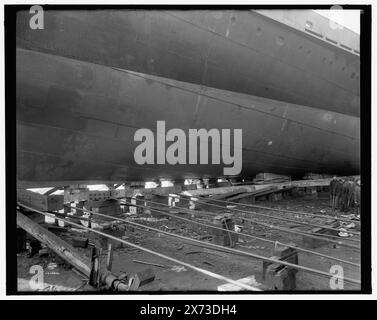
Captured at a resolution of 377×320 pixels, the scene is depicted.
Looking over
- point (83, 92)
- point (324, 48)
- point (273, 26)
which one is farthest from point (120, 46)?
point (324, 48)

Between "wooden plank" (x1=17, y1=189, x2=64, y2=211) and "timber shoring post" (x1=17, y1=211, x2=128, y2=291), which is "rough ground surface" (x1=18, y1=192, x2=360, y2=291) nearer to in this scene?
"timber shoring post" (x1=17, y1=211, x2=128, y2=291)

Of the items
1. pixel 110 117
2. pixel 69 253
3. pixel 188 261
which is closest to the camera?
pixel 69 253

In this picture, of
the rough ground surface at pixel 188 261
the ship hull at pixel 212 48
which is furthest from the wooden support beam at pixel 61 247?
the ship hull at pixel 212 48

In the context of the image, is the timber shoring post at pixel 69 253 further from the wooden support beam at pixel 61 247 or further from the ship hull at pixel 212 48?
the ship hull at pixel 212 48

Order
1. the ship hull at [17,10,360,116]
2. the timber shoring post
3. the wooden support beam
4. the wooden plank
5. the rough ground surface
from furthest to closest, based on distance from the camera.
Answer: the ship hull at [17,10,360,116] < the wooden plank < the rough ground surface < the wooden support beam < the timber shoring post

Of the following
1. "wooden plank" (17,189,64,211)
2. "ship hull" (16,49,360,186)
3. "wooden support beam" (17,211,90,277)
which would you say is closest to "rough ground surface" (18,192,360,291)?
"wooden support beam" (17,211,90,277)

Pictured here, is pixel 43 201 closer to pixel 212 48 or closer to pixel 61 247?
pixel 61 247

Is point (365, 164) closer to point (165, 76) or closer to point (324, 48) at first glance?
point (165, 76)

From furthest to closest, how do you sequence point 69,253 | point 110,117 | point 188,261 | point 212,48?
point 212,48
point 110,117
point 188,261
point 69,253

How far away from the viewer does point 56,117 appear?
16.0 ft

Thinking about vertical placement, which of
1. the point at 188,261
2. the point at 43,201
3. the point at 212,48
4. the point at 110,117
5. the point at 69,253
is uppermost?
the point at 212,48

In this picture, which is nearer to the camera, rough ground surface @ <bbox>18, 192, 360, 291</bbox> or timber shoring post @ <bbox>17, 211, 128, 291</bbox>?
timber shoring post @ <bbox>17, 211, 128, 291</bbox>

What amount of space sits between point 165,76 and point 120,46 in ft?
2.81

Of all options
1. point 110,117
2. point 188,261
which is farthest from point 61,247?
point 110,117
